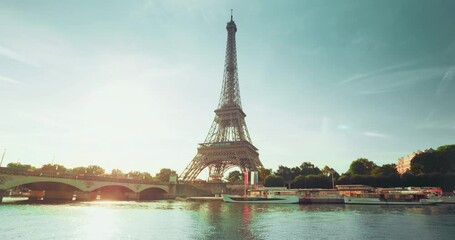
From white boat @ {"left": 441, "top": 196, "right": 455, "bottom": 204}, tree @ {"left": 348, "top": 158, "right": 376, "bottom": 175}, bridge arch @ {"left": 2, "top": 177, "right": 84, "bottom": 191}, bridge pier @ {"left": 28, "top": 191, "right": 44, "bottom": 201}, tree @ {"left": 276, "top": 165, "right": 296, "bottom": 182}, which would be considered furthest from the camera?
tree @ {"left": 276, "top": 165, "right": 296, "bottom": 182}

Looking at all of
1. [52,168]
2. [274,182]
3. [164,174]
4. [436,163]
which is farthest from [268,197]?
[164,174]

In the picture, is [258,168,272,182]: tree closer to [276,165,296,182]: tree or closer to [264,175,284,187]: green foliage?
[276,165,296,182]: tree

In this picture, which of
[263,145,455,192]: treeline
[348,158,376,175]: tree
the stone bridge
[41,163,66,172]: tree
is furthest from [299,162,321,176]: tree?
[41,163,66,172]: tree

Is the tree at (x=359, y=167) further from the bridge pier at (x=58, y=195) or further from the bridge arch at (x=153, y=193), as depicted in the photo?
the bridge pier at (x=58, y=195)

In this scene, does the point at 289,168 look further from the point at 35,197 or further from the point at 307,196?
the point at 35,197

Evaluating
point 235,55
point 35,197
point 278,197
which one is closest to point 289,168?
point 278,197

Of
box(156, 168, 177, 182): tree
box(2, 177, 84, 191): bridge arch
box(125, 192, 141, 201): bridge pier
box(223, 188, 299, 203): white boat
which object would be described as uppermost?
box(156, 168, 177, 182): tree
